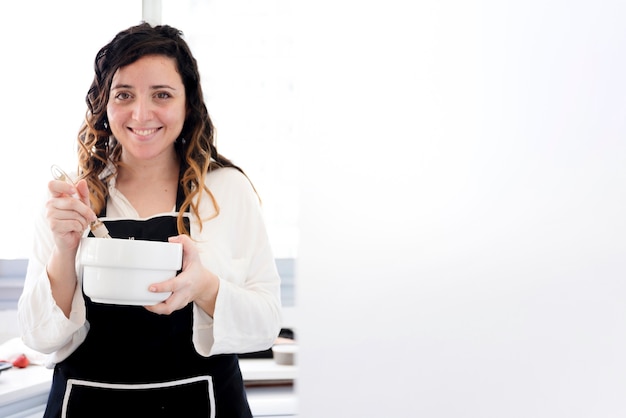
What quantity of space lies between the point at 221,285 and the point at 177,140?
416 millimetres

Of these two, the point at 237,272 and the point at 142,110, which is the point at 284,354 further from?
the point at 142,110

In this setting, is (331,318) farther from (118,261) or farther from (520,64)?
(118,261)

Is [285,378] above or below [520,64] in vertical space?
below

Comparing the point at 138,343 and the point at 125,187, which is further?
the point at 125,187

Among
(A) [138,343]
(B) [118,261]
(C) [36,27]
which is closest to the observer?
(B) [118,261]

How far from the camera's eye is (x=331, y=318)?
14 cm

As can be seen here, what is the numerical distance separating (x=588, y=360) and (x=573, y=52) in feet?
0.20

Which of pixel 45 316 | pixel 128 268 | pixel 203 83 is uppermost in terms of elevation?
pixel 203 83

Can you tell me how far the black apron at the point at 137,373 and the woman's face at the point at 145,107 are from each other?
308mm

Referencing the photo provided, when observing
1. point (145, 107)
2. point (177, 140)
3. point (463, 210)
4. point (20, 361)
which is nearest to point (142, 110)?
point (145, 107)

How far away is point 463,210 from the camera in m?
0.14

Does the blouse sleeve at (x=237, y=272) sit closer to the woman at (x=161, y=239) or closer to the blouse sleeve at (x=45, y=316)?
the woman at (x=161, y=239)

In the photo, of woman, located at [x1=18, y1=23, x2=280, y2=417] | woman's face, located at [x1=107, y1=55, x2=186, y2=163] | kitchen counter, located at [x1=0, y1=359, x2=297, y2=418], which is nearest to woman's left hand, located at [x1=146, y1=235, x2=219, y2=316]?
woman, located at [x1=18, y1=23, x2=280, y2=417]

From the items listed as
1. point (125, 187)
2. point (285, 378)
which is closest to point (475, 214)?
point (125, 187)
